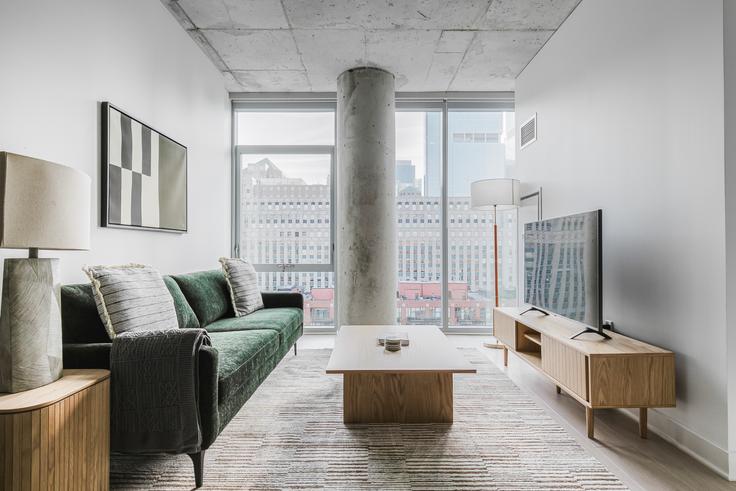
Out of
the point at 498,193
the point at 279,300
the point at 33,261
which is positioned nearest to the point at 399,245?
the point at 498,193

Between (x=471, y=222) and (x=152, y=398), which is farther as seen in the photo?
(x=471, y=222)

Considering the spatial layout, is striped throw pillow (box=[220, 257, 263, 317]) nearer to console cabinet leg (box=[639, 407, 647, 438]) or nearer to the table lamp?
the table lamp

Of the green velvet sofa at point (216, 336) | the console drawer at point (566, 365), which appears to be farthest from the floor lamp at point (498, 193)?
the green velvet sofa at point (216, 336)

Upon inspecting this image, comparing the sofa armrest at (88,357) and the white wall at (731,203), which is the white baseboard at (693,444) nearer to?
the white wall at (731,203)

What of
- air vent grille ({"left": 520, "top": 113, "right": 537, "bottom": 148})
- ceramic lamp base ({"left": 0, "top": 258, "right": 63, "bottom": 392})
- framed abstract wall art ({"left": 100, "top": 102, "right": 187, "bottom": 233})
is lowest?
ceramic lamp base ({"left": 0, "top": 258, "right": 63, "bottom": 392})

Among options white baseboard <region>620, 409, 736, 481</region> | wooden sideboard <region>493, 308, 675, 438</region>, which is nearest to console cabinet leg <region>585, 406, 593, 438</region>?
wooden sideboard <region>493, 308, 675, 438</region>

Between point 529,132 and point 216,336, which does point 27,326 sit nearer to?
point 216,336

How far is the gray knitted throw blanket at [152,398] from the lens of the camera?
5.48ft

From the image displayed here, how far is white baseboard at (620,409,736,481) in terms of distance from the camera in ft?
5.92

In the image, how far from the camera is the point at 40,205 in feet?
4.53

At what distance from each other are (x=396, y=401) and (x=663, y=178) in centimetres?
194

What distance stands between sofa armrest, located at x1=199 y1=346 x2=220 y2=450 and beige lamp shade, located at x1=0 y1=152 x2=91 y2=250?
0.65 metres

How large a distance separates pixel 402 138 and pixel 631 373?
11.7ft

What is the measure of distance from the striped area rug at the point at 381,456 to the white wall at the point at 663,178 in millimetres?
713
